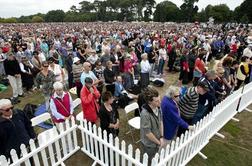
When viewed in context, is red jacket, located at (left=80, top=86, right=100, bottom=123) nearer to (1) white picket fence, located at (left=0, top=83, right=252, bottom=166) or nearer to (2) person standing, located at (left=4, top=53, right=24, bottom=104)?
(1) white picket fence, located at (left=0, top=83, right=252, bottom=166)

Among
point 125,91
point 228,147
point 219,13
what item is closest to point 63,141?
A: point 125,91

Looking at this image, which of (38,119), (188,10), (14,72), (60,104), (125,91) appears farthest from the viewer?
(188,10)

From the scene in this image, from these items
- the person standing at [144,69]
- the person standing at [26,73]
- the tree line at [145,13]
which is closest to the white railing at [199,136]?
the person standing at [144,69]

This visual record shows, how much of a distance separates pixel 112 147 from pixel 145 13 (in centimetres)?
8626

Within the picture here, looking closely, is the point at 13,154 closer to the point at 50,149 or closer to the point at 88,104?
the point at 50,149

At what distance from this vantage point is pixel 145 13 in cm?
8412

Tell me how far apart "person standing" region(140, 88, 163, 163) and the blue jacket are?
0.25 meters

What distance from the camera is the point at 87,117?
4.73 m

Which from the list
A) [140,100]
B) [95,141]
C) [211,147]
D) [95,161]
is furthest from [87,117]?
[211,147]

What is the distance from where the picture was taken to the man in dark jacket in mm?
3381

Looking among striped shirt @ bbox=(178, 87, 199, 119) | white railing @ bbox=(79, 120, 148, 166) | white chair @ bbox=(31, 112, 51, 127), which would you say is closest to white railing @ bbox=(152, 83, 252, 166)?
striped shirt @ bbox=(178, 87, 199, 119)

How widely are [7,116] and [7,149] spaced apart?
602 mm

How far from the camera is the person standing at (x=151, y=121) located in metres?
3.34

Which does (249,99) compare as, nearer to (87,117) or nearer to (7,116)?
(87,117)
